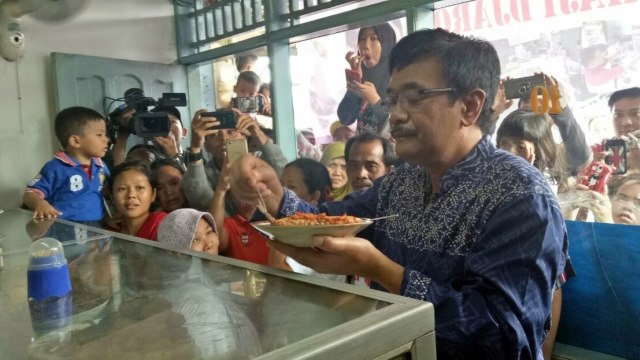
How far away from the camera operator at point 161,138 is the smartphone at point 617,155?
246 centimetres

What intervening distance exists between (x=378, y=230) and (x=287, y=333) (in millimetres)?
811

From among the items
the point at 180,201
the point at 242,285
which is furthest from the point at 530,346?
the point at 180,201

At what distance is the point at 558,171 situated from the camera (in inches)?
83.8

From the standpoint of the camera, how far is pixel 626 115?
1945 mm

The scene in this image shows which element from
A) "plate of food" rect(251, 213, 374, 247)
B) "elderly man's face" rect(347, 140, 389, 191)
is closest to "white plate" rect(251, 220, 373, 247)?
"plate of food" rect(251, 213, 374, 247)

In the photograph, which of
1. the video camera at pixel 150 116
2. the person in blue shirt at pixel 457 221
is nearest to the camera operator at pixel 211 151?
the video camera at pixel 150 116

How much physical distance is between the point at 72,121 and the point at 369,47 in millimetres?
1787

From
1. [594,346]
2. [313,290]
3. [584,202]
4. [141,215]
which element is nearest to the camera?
[313,290]

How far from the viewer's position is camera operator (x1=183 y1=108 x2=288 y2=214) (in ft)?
10.0

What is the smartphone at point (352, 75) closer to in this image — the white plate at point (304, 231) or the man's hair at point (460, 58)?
the man's hair at point (460, 58)

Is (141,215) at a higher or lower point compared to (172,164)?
lower

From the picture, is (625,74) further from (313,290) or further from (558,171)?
(313,290)

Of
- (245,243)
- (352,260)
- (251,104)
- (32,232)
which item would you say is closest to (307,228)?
(352,260)

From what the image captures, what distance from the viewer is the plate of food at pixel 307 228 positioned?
3.50ft
